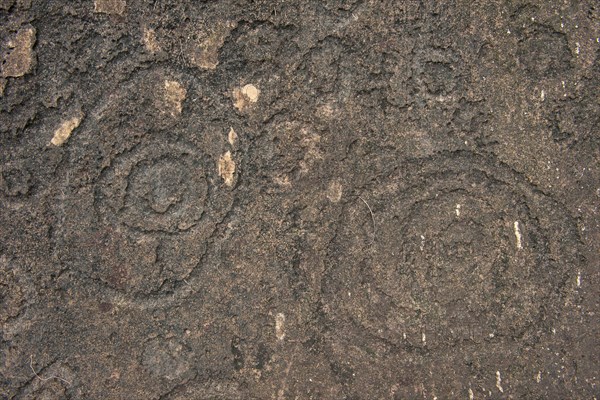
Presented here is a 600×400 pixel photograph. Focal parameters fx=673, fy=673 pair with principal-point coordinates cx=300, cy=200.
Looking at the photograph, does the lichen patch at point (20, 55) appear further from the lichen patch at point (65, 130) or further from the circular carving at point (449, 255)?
the circular carving at point (449, 255)

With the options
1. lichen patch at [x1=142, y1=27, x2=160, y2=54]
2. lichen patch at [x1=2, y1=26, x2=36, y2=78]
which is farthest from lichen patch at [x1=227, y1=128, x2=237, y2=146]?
lichen patch at [x1=2, y1=26, x2=36, y2=78]

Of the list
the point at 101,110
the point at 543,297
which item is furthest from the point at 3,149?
the point at 543,297

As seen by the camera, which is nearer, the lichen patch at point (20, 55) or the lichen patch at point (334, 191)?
the lichen patch at point (20, 55)

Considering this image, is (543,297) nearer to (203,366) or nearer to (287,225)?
(287,225)

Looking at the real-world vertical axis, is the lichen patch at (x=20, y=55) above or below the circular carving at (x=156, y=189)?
above

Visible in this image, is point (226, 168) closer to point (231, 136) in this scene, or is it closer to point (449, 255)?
point (231, 136)

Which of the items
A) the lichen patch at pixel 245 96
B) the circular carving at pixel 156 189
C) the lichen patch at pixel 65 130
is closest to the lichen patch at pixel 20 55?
the lichen patch at pixel 65 130

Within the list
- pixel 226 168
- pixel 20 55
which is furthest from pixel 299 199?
pixel 20 55
